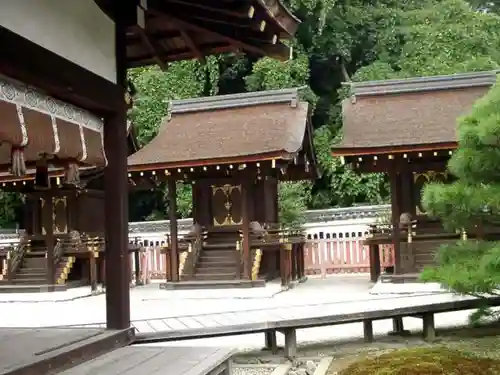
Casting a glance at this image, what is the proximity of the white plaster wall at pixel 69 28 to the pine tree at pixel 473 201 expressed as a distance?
324 cm

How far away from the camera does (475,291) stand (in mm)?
5793

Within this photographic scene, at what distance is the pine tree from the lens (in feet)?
18.7

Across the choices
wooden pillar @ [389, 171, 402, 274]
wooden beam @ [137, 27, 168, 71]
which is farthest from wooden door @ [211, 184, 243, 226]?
wooden beam @ [137, 27, 168, 71]

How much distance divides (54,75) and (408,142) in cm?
922

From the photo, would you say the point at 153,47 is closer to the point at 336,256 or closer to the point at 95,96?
the point at 95,96

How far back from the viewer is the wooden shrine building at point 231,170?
1367 cm

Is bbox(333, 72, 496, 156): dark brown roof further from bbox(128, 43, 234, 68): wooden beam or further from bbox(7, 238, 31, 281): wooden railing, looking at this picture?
bbox(7, 238, 31, 281): wooden railing

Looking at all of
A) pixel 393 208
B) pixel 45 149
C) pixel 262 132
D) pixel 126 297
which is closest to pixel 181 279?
pixel 262 132

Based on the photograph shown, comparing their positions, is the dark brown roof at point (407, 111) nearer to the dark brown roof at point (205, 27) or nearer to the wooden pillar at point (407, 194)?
the wooden pillar at point (407, 194)

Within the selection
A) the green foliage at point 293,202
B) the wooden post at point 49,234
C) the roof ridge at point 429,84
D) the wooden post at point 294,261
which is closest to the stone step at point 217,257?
the wooden post at point 294,261

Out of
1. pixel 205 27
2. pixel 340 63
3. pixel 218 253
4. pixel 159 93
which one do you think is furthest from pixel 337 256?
pixel 205 27

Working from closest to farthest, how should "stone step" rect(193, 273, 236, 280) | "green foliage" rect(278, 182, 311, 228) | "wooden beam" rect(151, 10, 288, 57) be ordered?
"wooden beam" rect(151, 10, 288, 57) → "stone step" rect(193, 273, 236, 280) → "green foliage" rect(278, 182, 311, 228)

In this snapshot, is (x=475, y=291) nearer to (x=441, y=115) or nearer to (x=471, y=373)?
(x=471, y=373)

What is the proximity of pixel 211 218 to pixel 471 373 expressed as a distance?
1013cm
